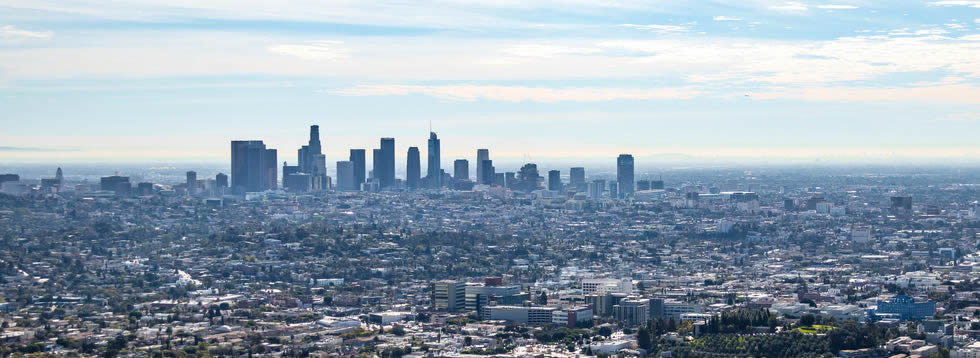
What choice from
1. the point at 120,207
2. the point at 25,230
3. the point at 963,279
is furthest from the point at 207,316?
the point at 120,207

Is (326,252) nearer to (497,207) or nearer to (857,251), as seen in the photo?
(857,251)

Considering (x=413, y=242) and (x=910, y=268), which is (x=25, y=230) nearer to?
(x=413, y=242)

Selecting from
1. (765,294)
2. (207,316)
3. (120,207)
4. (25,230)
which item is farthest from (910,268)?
(120,207)

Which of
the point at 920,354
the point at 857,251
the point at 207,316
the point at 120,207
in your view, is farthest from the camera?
the point at 120,207

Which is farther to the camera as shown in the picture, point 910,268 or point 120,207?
point 120,207

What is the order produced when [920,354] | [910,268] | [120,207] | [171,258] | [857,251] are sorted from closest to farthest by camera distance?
[920,354] → [910,268] → [171,258] → [857,251] → [120,207]

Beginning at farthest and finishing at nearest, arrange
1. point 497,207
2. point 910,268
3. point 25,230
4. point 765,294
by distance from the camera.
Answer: point 497,207 → point 25,230 → point 910,268 → point 765,294

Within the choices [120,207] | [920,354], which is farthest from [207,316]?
[120,207]

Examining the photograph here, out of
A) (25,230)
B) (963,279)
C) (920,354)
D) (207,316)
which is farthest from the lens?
(25,230)

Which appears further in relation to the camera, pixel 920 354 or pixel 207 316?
pixel 207 316
